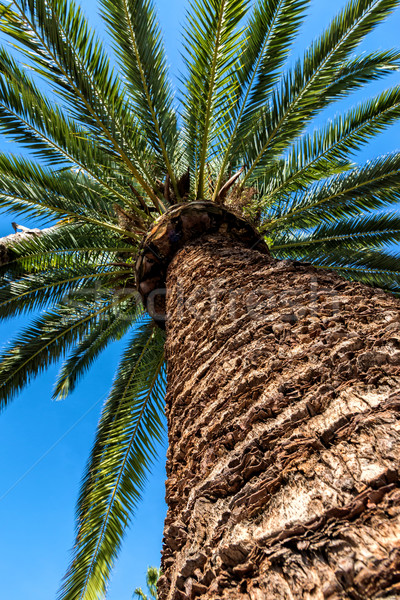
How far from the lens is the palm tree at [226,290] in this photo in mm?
891

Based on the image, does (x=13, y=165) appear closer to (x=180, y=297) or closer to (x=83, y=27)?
(x=83, y=27)

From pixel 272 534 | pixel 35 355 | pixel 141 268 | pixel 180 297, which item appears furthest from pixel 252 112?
pixel 272 534

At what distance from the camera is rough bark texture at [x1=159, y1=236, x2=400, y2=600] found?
74cm

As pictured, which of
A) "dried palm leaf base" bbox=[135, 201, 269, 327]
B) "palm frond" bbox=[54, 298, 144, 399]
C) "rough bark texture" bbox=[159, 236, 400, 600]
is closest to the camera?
"rough bark texture" bbox=[159, 236, 400, 600]

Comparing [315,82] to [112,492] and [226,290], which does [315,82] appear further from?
[112,492]

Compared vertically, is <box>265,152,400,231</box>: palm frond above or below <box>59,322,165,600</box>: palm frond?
above

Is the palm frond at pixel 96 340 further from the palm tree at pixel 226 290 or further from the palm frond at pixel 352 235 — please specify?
the palm frond at pixel 352 235

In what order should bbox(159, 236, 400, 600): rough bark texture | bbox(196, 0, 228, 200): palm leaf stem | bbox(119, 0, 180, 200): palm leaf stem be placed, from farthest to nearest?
1. bbox(119, 0, 180, 200): palm leaf stem
2. bbox(196, 0, 228, 200): palm leaf stem
3. bbox(159, 236, 400, 600): rough bark texture

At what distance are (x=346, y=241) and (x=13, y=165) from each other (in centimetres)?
470

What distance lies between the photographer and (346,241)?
5863mm

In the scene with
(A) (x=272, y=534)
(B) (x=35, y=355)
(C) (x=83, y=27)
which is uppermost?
(C) (x=83, y=27)

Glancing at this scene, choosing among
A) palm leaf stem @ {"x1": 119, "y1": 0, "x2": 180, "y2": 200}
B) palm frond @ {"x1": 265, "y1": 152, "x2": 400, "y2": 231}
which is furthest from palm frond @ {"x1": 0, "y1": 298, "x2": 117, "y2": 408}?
palm frond @ {"x1": 265, "y1": 152, "x2": 400, "y2": 231}

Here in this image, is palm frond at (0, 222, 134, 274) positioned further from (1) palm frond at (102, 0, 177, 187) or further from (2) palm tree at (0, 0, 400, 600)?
(1) palm frond at (102, 0, 177, 187)

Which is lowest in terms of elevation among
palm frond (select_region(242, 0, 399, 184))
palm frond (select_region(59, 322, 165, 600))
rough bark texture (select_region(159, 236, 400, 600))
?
palm frond (select_region(59, 322, 165, 600))
